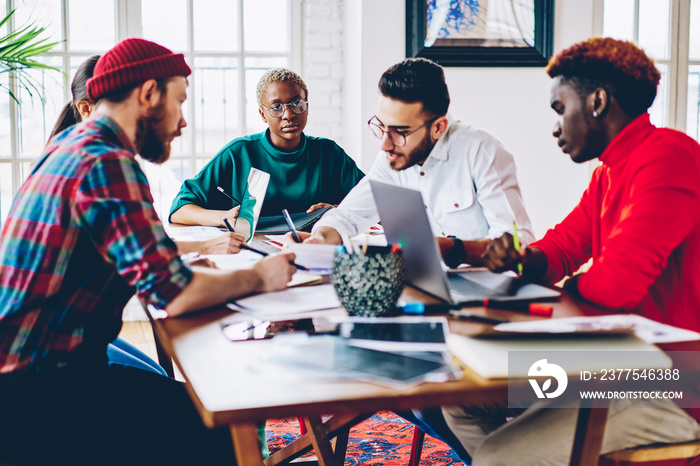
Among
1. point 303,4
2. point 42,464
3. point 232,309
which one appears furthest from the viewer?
point 303,4

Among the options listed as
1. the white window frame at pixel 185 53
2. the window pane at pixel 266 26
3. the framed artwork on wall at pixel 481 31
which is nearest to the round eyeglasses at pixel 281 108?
the framed artwork on wall at pixel 481 31

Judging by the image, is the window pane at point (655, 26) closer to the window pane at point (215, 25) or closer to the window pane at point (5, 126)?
the window pane at point (215, 25)

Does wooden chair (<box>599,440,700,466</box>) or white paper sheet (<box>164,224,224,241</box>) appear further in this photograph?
white paper sheet (<box>164,224,224,241</box>)

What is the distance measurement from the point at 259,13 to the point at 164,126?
291 centimetres

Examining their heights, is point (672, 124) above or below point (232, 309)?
above

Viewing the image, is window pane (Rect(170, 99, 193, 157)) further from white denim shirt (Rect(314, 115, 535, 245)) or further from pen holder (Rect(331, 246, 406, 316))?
pen holder (Rect(331, 246, 406, 316))

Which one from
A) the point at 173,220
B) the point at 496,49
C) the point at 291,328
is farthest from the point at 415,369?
the point at 496,49

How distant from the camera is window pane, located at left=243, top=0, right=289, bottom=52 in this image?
4070 millimetres

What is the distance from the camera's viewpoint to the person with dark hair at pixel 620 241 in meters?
1.18

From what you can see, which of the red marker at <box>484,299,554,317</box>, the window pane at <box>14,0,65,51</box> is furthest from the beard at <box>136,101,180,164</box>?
the window pane at <box>14,0,65,51</box>

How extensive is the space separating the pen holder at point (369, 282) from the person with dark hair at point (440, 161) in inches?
27.8

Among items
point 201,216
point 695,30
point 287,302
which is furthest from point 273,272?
point 695,30

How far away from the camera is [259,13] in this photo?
408 centimetres

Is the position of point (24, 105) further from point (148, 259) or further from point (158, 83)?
point (148, 259)
